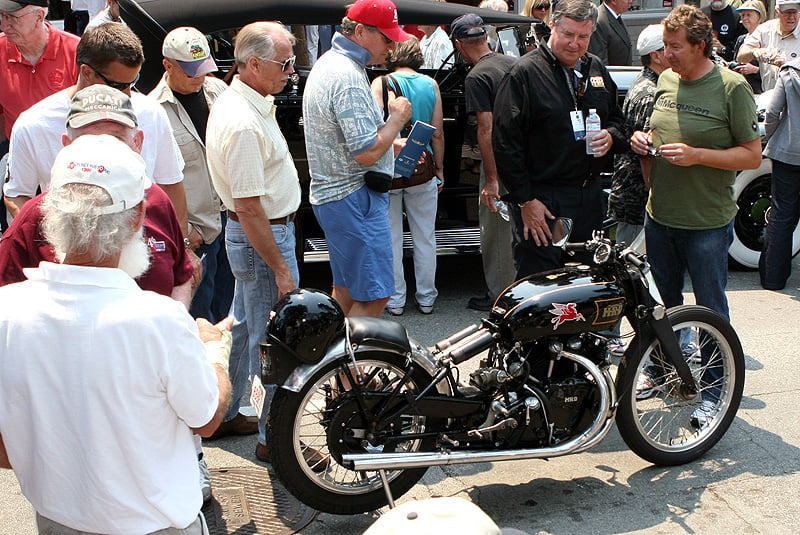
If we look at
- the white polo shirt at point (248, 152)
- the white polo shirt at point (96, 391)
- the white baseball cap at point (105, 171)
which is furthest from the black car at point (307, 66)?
the white polo shirt at point (96, 391)

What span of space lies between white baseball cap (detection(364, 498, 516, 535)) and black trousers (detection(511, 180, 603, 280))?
3.32m

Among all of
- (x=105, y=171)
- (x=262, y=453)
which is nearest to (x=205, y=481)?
(x=262, y=453)

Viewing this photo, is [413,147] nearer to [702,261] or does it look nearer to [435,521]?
[702,261]

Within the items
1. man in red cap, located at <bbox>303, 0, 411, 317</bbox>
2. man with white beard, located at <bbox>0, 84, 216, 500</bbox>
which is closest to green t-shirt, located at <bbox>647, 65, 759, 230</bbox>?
man in red cap, located at <bbox>303, 0, 411, 317</bbox>

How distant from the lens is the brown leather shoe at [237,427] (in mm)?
4477

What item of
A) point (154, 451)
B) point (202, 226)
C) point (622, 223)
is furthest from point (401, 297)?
point (154, 451)

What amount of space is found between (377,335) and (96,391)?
165 centimetres

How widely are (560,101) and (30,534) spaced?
124 inches

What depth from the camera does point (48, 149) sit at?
3.66 m

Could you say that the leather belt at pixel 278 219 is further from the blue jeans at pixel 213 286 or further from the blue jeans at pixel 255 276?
the blue jeans at pixel 213 286

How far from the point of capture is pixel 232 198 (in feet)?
13.0

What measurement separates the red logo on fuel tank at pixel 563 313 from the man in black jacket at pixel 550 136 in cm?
92

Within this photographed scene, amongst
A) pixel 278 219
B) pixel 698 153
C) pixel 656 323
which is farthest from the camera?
pixel 698 153

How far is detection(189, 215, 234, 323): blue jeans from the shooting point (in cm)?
463
